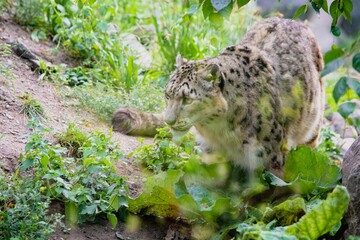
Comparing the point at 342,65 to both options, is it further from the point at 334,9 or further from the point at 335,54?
the point at 334,9

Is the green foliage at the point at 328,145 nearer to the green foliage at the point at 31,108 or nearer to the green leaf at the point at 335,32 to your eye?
the green foliage at the point at 31,108

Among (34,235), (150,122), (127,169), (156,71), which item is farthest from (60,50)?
(34,235)

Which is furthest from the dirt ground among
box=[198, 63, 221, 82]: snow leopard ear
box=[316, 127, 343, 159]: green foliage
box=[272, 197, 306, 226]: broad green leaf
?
box=[316, 127, 343, 159]: green foliage

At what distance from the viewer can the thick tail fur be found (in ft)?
21.5

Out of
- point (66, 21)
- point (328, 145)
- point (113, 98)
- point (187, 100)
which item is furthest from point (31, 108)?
point (328, 145)

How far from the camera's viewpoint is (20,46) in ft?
24.1

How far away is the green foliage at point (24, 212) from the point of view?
181 inches

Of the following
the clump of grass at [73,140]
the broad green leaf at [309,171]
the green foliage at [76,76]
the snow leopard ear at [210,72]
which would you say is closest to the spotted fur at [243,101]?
the snow leopard ear at [210,72]

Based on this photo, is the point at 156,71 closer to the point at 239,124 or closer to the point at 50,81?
the point at 50,81

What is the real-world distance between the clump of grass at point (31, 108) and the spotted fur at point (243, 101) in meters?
1.23

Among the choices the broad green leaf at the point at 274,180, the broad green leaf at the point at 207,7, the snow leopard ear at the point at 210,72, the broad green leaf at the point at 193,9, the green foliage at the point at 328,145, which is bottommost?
the green foliage at the point at 328,145

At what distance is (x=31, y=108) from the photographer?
6211 mm

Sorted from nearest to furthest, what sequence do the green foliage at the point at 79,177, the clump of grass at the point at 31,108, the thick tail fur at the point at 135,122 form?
the green foliage at the point at 79,177, the clump of grass at the point at 31,108, the thick tail fur at the point at 135,122

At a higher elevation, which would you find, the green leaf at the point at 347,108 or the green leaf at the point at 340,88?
the green leaf at the point at 340,88
